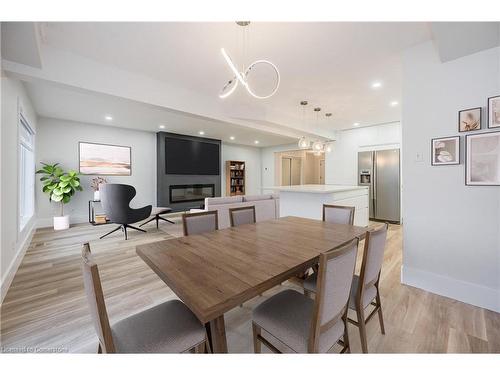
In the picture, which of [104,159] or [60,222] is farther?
[104,159]

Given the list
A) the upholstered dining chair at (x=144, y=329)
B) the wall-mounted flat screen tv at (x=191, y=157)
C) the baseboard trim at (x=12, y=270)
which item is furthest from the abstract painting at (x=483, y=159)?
the wall-mounted flat screen tv at (x=191, y=157)

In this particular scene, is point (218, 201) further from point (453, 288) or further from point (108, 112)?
point (108, 112)

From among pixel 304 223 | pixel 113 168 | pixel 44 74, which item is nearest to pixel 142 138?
pixel 113 168

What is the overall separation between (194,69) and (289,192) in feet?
8.87

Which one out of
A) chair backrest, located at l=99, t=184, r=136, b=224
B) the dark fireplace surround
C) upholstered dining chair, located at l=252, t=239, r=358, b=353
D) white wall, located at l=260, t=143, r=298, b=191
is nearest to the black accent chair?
chair backrest, located at l=99, t=184, r=136, b=224

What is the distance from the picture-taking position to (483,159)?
1914 millimetres

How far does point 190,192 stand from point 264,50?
545 cm

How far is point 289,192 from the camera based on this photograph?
14.1 feet

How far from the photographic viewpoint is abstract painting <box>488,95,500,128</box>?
183 centimetres

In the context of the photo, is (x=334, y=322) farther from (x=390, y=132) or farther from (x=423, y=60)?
(x=390, y=132)

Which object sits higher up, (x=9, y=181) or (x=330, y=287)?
(x=9, y=181)

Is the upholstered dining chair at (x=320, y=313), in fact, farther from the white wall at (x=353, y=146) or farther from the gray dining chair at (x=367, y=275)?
the white wall at (x=353, y=146)

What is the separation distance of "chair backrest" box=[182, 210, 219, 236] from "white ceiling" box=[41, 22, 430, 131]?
179 cm

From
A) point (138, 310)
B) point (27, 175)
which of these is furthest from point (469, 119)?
point (27, 175)
